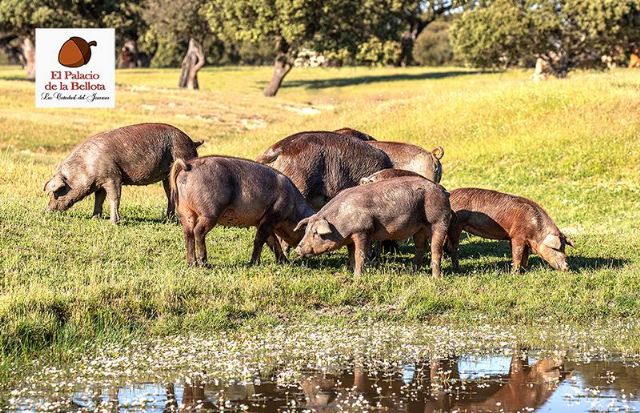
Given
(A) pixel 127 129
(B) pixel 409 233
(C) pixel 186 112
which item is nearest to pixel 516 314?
(B) pixel 409 233

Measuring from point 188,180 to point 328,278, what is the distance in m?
2.01

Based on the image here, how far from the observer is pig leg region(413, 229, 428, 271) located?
13.9 meters

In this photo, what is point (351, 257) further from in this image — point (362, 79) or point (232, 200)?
point (362, 79)

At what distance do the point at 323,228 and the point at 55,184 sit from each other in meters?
5.59

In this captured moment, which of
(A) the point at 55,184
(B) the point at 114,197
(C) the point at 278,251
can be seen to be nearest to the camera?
(C) the point at 278,251

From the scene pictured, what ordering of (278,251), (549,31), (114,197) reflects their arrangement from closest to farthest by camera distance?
(278,251) → (114,197) → (549,31)

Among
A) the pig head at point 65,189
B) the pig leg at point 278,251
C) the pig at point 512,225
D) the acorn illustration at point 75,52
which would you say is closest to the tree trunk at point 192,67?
the acorn illustration at point 75,52

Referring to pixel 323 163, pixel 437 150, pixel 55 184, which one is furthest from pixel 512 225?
pixel 55 184

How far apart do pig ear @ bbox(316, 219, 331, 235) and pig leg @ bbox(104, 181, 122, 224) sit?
15.2 feet

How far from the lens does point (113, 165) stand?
53.9 ft

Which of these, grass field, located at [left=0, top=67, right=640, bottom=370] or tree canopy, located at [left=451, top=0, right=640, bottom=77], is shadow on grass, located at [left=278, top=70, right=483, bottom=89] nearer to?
tree canopy, located at [left=451, top=0, right=640, bottom=77]

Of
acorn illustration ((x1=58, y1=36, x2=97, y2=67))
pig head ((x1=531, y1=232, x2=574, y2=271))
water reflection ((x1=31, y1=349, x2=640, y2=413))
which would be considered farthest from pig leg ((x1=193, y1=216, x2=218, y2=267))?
acorn illustration ((x1=58, y1=36, x2=97, y2=67))

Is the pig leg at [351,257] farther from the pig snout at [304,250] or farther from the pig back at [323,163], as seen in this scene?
the pig back at [323,163]

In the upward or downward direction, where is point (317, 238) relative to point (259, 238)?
upward
